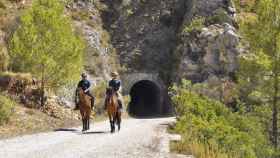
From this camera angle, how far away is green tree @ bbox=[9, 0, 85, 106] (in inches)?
934

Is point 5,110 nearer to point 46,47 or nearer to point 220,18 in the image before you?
point 46,47

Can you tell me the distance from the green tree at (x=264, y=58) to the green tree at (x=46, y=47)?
33.1 feet

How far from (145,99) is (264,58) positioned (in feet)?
108

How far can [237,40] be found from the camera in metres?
43.8

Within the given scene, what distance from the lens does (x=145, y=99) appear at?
54844 mm

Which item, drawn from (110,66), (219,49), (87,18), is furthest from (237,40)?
(87,18)

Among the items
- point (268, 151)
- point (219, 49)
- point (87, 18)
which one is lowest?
point (268, 151)

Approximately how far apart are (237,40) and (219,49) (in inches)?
81.3

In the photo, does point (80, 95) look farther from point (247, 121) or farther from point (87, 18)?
point (87, 18)

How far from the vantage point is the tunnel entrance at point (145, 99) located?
4900 cm

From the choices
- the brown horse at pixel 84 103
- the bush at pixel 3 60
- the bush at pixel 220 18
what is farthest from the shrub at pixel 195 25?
the brown horse at pixel 84 103

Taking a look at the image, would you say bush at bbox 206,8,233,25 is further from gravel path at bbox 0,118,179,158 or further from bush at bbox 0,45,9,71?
gravel path at bbox 0,118,179,158

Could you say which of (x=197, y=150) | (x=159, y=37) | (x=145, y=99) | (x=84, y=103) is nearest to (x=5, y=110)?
(x=84, y=103)

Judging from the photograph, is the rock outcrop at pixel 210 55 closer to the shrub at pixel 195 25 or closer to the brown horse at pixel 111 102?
the shrub at pixel 195 25
